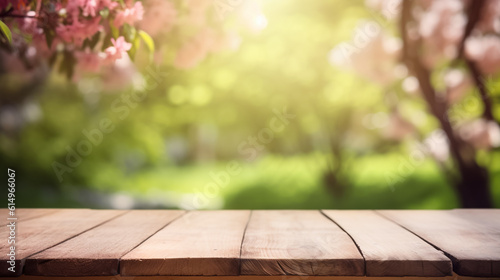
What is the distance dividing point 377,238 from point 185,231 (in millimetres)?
647

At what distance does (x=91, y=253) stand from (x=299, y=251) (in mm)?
585

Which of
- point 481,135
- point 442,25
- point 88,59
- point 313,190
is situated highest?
point 442,25

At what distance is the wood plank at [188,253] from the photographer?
1.26 m

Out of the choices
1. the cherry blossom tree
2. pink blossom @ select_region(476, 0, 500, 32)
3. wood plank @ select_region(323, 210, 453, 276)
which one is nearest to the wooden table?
wood plank @ select_region(323, 210, 453, 276)

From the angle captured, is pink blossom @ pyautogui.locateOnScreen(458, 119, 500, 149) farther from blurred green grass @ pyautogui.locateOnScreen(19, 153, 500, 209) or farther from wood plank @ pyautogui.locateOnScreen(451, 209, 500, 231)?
wood plank @ pyautogui.locateOnScreen(451, 209, 500, 231)

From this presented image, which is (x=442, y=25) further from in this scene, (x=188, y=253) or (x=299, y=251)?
(x=188, y=253)

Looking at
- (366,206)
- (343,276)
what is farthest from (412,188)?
(343,276)

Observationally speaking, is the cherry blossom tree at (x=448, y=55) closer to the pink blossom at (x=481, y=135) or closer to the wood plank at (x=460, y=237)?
the pink blossom at (x=481, y=135)

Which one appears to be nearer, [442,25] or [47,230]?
[47,230]

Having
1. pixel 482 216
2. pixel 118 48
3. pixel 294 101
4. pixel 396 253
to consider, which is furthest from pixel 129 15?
pixel 294 101

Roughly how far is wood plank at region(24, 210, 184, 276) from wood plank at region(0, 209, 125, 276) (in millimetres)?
43

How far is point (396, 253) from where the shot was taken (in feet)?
4.27

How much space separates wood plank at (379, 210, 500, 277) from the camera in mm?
1251

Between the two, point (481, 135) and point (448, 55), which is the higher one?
point (448, 55)
